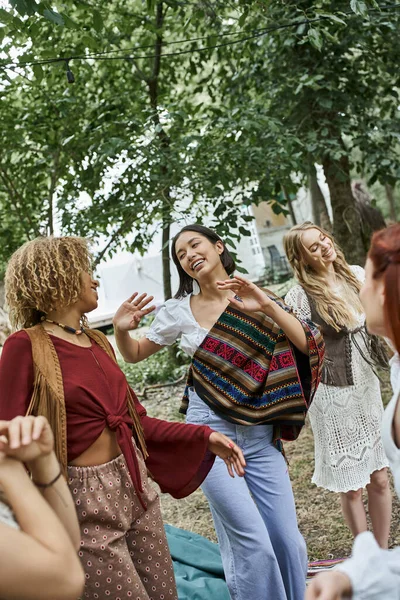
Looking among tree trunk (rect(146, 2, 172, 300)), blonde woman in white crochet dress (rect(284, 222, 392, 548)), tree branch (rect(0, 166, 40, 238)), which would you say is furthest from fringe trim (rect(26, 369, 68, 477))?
tree branch (rect(0, 166, 40, 238))

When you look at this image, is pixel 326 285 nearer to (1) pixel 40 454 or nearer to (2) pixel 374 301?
(2) pixel 374 301

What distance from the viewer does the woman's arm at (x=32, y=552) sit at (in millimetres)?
1249

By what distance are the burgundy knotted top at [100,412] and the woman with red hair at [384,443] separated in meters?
1.13

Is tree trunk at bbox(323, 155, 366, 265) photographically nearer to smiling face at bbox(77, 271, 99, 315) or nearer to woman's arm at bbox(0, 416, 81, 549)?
smiling face at bbox(77, 271, 99, 315)

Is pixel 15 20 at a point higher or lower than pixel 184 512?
higher

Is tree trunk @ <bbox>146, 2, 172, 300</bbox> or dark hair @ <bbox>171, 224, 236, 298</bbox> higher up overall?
tree trunk @ <bbox>146, 2, 172, 300</bbox>

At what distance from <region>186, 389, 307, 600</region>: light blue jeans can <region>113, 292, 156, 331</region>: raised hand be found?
48cm

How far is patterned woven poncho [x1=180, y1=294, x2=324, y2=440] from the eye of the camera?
10.2ft

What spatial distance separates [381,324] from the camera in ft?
5.62

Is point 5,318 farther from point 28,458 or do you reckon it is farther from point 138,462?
point 28,458

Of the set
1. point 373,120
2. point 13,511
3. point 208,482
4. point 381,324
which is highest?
point 373,120

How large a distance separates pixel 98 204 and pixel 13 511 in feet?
16.7

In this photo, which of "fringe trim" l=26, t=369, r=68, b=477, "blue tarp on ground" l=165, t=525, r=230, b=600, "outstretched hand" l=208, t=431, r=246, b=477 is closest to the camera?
"fringe trim" l=26, t=369, r=68, b=477

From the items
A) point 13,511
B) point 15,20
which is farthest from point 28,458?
point 15,20
